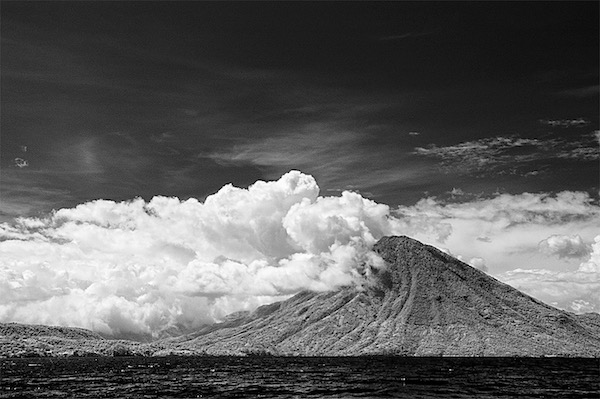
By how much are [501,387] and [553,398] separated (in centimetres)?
2563

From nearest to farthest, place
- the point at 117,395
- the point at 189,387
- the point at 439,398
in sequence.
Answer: the point at 439,398 < the point at 117,395 < the point at 189,387

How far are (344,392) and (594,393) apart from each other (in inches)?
2218

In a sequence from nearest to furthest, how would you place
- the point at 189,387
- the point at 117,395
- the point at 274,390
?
the point at 117,395 → the point at 274,390 → the point at 189,387

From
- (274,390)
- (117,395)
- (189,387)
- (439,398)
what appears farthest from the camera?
(189,387)

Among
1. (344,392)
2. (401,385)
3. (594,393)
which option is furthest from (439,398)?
(594,393)

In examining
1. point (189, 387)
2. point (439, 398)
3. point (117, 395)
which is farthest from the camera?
point (189, 387)

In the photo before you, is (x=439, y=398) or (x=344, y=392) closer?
(x=439, y=398)

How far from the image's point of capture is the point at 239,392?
11506cm

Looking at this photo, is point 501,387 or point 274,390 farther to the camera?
point 501,387

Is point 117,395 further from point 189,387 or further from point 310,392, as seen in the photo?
point 310,392

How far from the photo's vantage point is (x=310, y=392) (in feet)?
374

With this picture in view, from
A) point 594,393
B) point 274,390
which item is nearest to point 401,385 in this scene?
point 274,390

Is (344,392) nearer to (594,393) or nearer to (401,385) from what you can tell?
(401,385)

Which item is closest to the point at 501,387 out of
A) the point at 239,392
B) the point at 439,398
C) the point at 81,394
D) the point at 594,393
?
the point at 594,393
